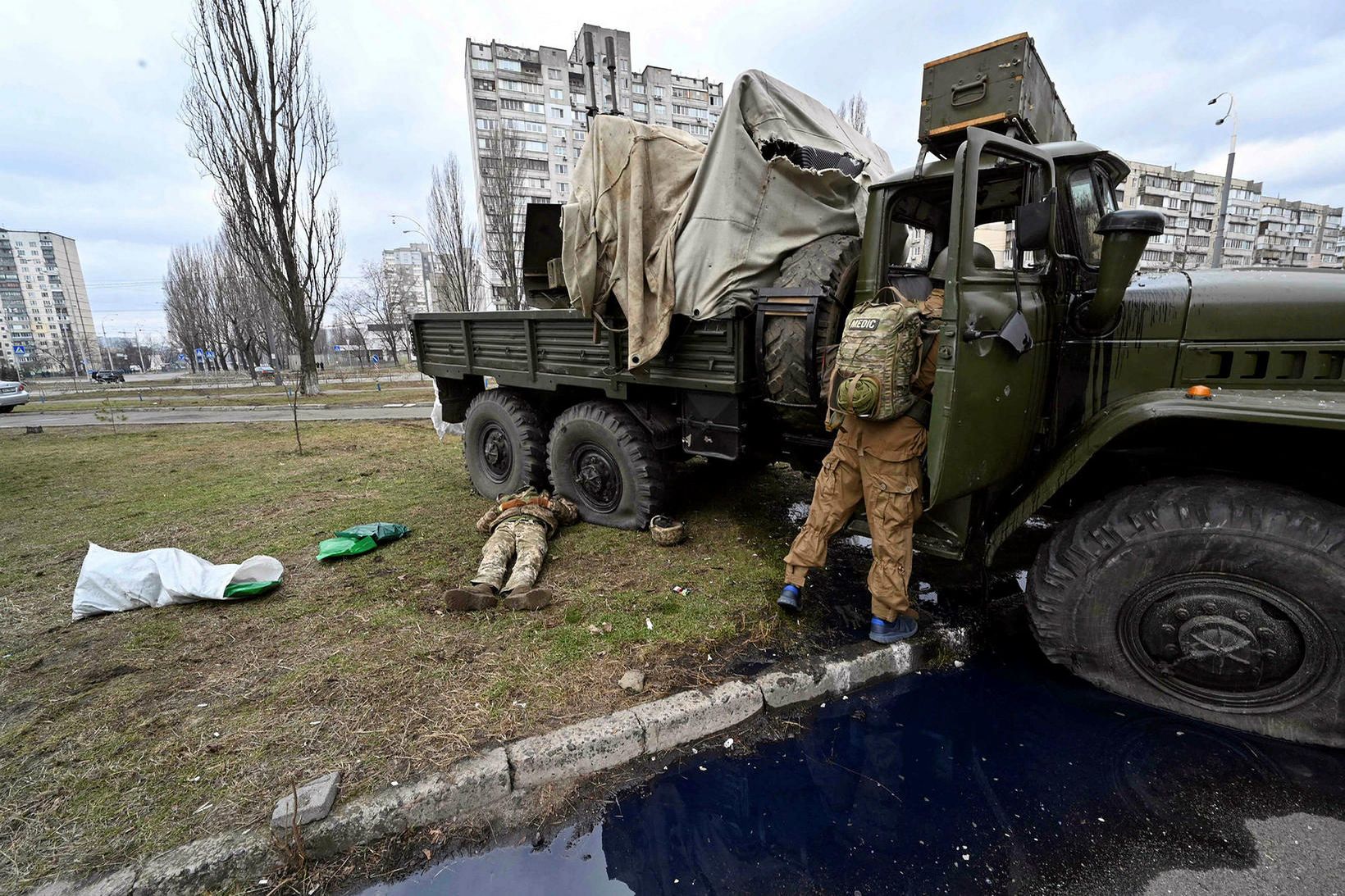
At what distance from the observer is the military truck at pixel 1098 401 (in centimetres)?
231

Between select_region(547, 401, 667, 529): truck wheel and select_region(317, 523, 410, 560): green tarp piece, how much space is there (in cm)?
126

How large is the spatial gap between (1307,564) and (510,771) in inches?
118

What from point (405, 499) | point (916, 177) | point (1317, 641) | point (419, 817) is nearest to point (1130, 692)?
point (1317, 641)

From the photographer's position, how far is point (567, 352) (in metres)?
4.61

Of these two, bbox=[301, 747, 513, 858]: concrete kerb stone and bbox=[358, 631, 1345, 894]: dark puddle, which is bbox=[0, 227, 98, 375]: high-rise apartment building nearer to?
bbox=[301, 747, 513, 858]: concrete kerb stone

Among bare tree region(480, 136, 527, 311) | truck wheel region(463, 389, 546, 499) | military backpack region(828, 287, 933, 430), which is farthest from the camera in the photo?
bare tree region(480, 136, 527, 311)

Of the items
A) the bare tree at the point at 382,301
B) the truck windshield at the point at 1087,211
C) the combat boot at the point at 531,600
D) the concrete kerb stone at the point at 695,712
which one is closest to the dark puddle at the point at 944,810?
the concrete kerb stone at the point at 695,712

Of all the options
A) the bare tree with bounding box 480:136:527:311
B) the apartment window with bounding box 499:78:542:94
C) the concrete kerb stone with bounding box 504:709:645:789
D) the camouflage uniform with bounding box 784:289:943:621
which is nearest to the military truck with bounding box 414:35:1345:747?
the camouflage uniform with bounding box 784:289:943:621

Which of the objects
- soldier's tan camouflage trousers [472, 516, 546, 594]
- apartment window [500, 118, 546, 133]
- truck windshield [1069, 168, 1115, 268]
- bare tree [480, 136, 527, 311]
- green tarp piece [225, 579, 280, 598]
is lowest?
green tarp piece [225, 579, 280, 598]

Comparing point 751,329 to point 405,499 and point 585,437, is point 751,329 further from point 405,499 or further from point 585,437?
point 405,499

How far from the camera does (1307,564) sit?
2211mm

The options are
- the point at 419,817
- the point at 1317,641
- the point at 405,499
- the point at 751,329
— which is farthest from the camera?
the point at 405,499

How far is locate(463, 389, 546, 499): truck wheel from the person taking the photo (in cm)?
519

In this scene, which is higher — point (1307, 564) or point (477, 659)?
point (1307, 564)
